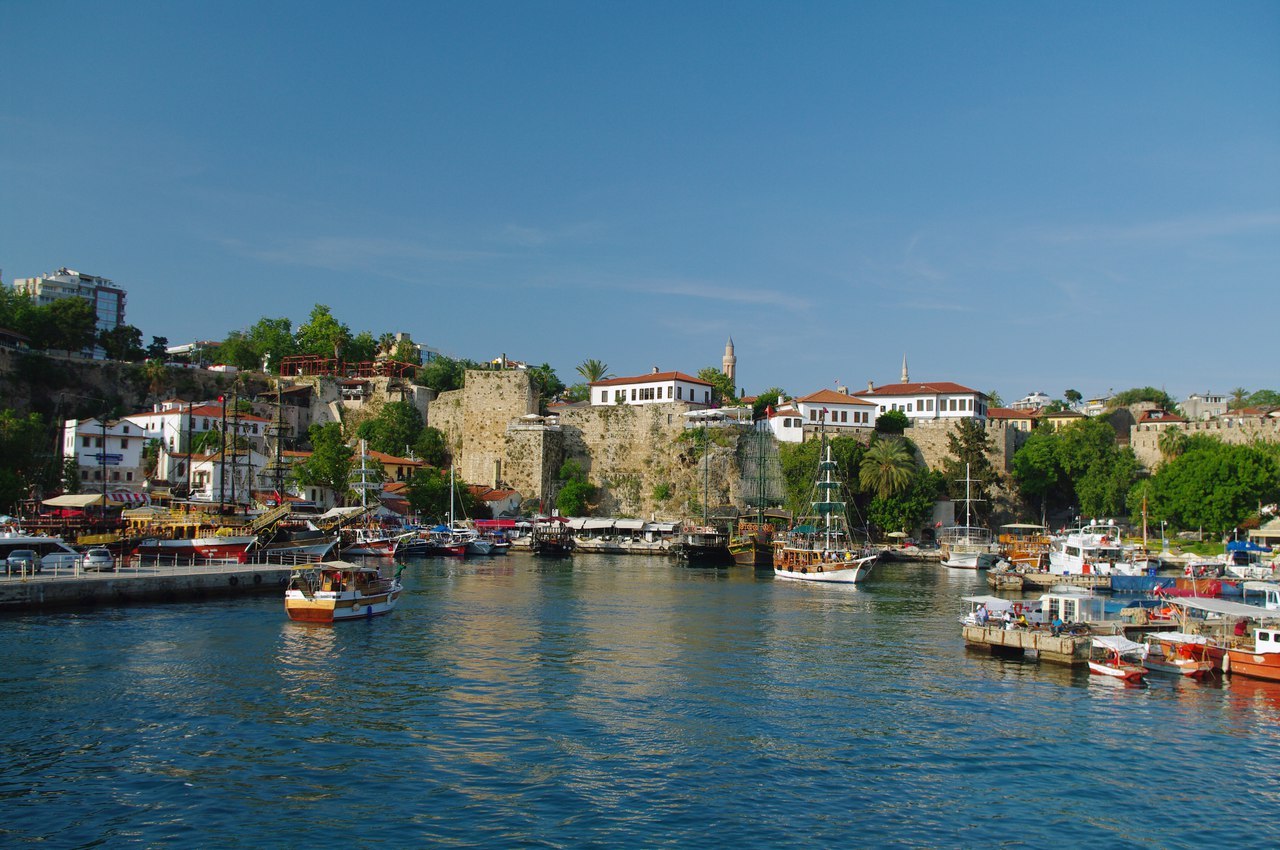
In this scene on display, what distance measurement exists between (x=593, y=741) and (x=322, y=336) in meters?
79.6

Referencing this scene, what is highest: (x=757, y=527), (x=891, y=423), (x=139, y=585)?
(x=891, y=423)

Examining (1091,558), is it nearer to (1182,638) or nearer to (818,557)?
(818,557)

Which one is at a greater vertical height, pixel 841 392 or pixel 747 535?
pixel 841 392

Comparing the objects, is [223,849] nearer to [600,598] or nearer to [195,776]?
[195,776]

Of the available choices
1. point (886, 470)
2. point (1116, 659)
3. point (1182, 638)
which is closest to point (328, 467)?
point (886, 470)

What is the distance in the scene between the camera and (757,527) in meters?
61.9

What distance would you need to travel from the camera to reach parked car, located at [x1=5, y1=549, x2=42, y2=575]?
3181 cm

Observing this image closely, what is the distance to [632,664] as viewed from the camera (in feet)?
78.3

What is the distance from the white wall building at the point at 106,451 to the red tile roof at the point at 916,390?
52.7 meters

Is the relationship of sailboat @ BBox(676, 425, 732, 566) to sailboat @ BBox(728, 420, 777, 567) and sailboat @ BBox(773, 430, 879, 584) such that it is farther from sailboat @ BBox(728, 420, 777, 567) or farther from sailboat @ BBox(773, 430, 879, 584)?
sailboat @ BBox(773, 430, 879, 584)

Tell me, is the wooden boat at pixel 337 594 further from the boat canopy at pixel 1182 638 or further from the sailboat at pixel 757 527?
the sailboat at pixel 757 527

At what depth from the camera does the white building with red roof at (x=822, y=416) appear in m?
69.9

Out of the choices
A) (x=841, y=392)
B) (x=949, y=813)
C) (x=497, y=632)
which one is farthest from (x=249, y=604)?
(x=841, y=392)

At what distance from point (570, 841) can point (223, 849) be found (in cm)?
425
